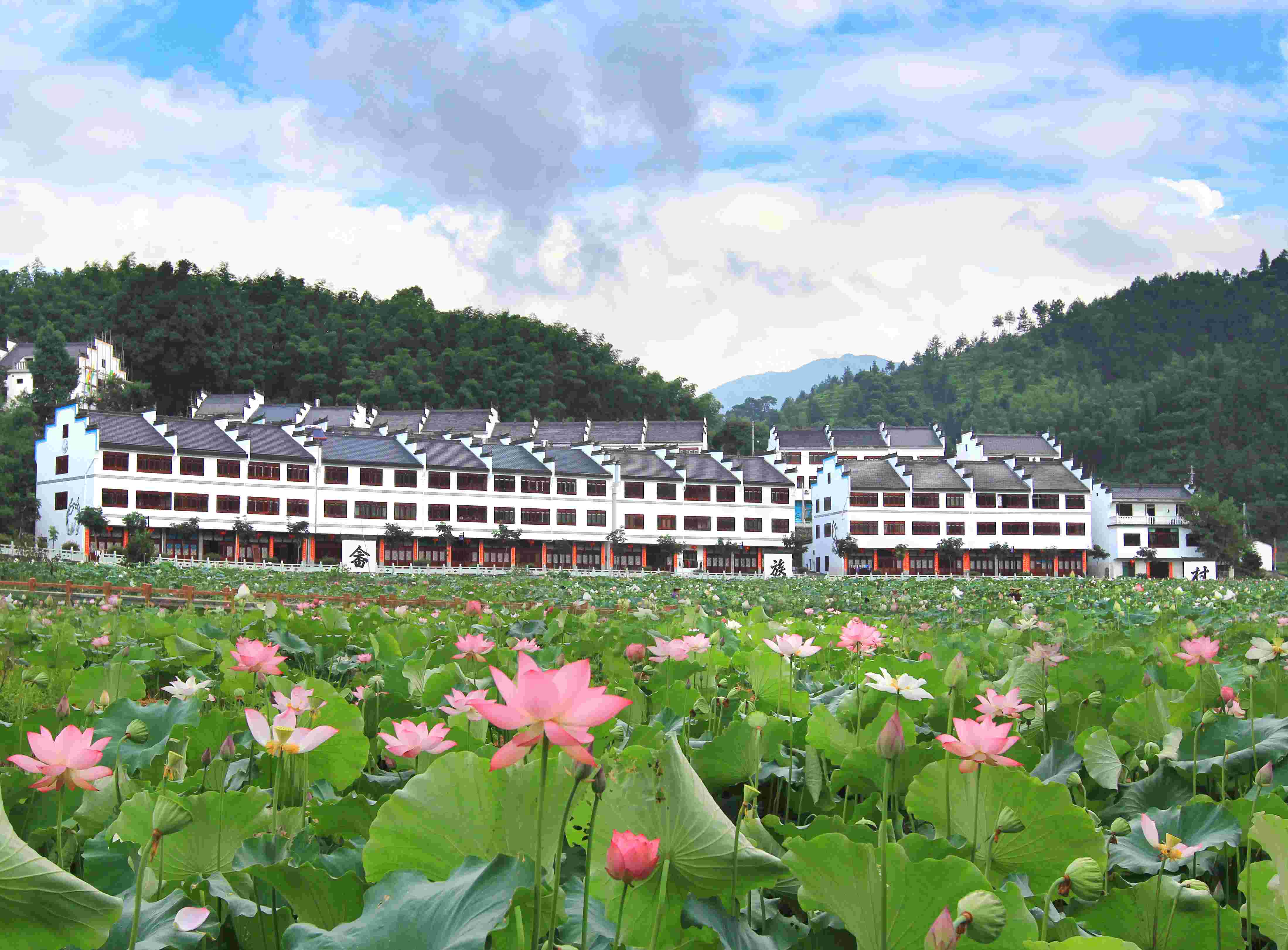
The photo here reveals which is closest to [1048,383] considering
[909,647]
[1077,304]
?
[1077,304]

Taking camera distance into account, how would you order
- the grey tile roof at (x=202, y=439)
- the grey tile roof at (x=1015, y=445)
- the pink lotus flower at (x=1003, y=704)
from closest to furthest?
the pink lotus flower at (x=1003, y=704) → the grey tile roof at (x=202, y=439) → the grey tile roof at (x=1015, y=445)

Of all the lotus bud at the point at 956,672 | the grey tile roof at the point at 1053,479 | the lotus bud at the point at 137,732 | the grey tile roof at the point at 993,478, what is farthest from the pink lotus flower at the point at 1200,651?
the grey tile roof at the point at 1053,479

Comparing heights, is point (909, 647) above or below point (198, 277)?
below

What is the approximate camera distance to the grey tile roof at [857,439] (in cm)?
7338

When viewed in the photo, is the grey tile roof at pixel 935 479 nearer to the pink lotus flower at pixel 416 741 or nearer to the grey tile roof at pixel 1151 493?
the grey tile roof at pixel 1151 493

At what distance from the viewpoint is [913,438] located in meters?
73.3

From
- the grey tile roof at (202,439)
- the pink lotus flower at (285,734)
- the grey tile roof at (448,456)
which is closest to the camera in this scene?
the pink lotus flower at (285,734)

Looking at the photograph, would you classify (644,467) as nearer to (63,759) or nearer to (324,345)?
(324,345)

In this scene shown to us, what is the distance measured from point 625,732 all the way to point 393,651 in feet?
5.69

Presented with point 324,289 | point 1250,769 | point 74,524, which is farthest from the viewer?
point 324,289

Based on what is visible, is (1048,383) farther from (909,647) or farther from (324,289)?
(909,647)

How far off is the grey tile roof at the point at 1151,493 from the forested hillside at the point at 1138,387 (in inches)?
562

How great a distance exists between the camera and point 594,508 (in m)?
50.5

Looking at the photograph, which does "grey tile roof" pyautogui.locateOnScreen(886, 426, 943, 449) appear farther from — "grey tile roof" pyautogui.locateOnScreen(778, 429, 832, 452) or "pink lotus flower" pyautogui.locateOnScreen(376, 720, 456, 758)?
"pink lotus flower" pyautogui.locateOnScreen(376, 720, 456, 758)
